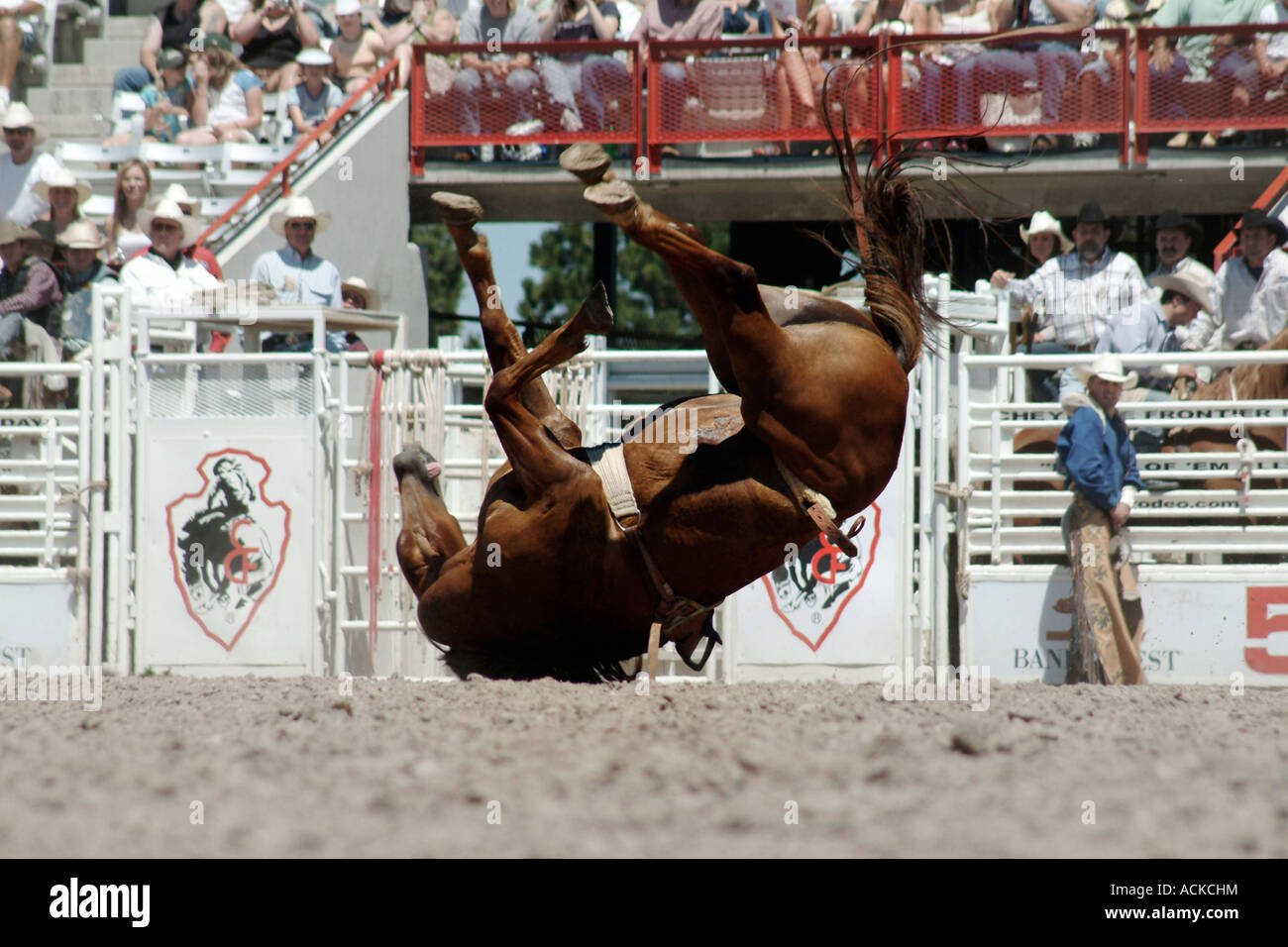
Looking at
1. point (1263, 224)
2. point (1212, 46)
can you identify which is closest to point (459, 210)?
point (1263, 224)

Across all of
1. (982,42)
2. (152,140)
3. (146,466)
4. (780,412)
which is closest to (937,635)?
(780,412)

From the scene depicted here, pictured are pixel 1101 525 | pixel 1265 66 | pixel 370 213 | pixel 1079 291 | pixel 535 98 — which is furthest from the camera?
pixel 370 213

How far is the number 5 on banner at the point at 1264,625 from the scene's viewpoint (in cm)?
765

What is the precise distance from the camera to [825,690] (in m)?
5.38

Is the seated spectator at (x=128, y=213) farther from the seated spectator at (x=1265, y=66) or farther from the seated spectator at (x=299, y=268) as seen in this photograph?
the seated spectator at (x=1265, y=66)

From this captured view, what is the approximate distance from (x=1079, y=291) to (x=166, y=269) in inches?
246

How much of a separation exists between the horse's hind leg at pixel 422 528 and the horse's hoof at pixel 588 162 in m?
1.70

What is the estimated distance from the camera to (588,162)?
3867 mm

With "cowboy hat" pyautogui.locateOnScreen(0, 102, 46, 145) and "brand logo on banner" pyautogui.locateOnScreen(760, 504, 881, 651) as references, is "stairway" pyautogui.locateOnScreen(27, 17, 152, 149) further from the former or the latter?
"brand logo on banner" pyautogui.locateOnScreen(760, 504, 881, 651)

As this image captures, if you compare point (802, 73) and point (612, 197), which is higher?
point (802, 73)

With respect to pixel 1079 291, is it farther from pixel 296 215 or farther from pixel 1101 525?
pixel 296 215

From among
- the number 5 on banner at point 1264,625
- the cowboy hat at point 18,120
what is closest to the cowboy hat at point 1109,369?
the number 5 on banner at point 1264,625
